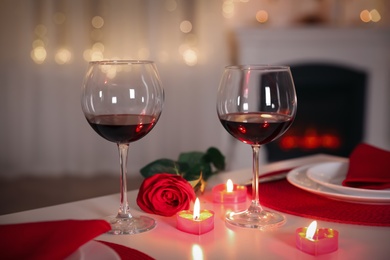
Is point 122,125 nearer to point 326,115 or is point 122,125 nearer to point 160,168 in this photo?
point 160,168

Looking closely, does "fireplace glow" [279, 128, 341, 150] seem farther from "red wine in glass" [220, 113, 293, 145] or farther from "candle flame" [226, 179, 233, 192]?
"red wine in glass" [220, 113, 293, 145]

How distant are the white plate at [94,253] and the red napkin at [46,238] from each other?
1 centimetres

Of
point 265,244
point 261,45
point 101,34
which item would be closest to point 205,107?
point 261,45

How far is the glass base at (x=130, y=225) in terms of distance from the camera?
752mm

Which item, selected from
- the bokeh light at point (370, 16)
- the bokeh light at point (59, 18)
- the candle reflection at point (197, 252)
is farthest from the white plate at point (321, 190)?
the bokeh light at point (370, 16)

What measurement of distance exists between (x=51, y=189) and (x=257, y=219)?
289 cm

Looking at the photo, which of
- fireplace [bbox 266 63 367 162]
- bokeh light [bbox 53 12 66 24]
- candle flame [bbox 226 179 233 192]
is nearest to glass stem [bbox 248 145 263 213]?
candle flame [bbox 226 179 233 192]

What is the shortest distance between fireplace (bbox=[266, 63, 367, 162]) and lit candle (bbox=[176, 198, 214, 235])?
2.84 meters

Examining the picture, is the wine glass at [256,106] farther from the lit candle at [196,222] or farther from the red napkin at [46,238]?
the red napkin at [46,238]

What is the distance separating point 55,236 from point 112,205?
0.32 m

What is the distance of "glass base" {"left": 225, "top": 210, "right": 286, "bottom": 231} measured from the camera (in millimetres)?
779

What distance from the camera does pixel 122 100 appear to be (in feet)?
2.48

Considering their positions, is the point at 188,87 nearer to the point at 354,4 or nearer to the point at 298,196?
the point at 354,4

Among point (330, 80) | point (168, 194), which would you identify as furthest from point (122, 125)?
point (330, 80)
